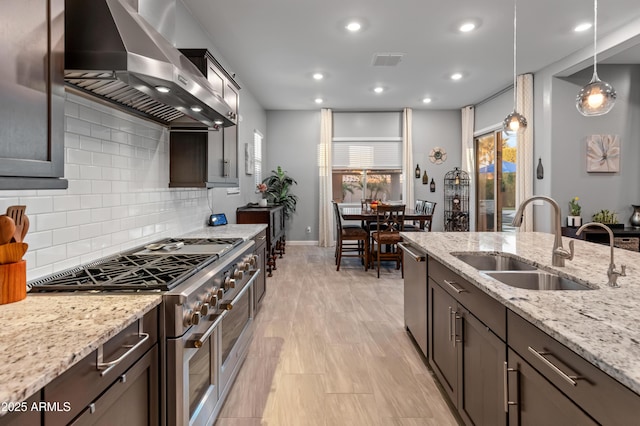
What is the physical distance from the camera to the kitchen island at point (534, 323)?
33.9 inches

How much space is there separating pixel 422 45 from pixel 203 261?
12.9 feet

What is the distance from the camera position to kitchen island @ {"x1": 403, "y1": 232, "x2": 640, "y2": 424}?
2.82ft

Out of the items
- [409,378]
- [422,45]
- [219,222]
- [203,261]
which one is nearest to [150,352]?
[203,261]

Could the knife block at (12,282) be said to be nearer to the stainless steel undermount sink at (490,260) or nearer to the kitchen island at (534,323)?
the kitchen island at (534,323)

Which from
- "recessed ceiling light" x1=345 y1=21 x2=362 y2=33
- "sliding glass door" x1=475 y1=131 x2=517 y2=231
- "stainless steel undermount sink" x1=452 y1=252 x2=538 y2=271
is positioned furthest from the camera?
"sliding glass door" x1=475 y1=131 x2=517 y2=231

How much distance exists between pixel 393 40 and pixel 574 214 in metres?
3.47

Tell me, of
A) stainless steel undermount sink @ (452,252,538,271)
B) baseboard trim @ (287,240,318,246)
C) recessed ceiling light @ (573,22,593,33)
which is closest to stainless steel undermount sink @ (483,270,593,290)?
stainless steel undermount sink @ (452,252,538,271)

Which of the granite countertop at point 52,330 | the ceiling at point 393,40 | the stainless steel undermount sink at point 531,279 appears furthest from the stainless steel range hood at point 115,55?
the ceiling at point 393,40

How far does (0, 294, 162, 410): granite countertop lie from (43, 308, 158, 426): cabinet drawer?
0.14 ft

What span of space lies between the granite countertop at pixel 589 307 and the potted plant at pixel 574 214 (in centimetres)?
325

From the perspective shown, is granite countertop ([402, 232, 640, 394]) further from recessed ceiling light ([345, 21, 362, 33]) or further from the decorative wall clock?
the decorative wall clock

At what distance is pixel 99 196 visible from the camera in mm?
1898

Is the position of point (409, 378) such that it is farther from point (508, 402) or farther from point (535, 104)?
point (535, 104)

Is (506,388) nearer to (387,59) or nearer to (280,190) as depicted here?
(387,59)
